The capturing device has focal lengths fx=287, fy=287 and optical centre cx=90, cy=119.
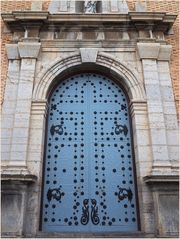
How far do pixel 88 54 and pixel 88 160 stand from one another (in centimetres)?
242

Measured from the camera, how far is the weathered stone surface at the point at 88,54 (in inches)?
255

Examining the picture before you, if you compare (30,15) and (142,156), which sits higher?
(30,15)

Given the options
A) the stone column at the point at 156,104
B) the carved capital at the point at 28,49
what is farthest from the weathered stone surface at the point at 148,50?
the carved capital at the point at 28,49

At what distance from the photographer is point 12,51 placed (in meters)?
6.50

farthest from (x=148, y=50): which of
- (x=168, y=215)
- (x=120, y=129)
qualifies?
(x=168, y=215)

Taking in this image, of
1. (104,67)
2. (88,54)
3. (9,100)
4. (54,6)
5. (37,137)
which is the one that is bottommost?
(37,137)

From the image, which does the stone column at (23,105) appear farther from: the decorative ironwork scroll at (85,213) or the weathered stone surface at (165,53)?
the weathered stone surface at (165,53)

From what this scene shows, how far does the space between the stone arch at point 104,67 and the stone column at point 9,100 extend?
48 cm

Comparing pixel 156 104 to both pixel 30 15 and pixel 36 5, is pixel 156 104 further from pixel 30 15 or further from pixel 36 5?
pixel 36 5

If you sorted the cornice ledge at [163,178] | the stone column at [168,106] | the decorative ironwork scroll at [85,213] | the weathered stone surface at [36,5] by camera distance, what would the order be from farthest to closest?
the weathered stone surface at [36,5] → the stone column at [168,106] → the decorative ironwork scroll at [85,213] → the cornice ledge at [163,178]

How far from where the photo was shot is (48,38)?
6734mm

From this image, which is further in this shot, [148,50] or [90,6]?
[90,6]

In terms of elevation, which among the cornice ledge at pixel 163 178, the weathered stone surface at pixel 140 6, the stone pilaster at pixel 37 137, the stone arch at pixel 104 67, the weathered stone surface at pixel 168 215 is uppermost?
the weathered stone surface at pixel 140 6

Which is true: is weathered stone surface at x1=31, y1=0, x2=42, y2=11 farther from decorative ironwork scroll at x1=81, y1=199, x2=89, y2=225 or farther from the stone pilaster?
decorative ironwork scroll at x1=81, y1=199, x2=89, y2=225
